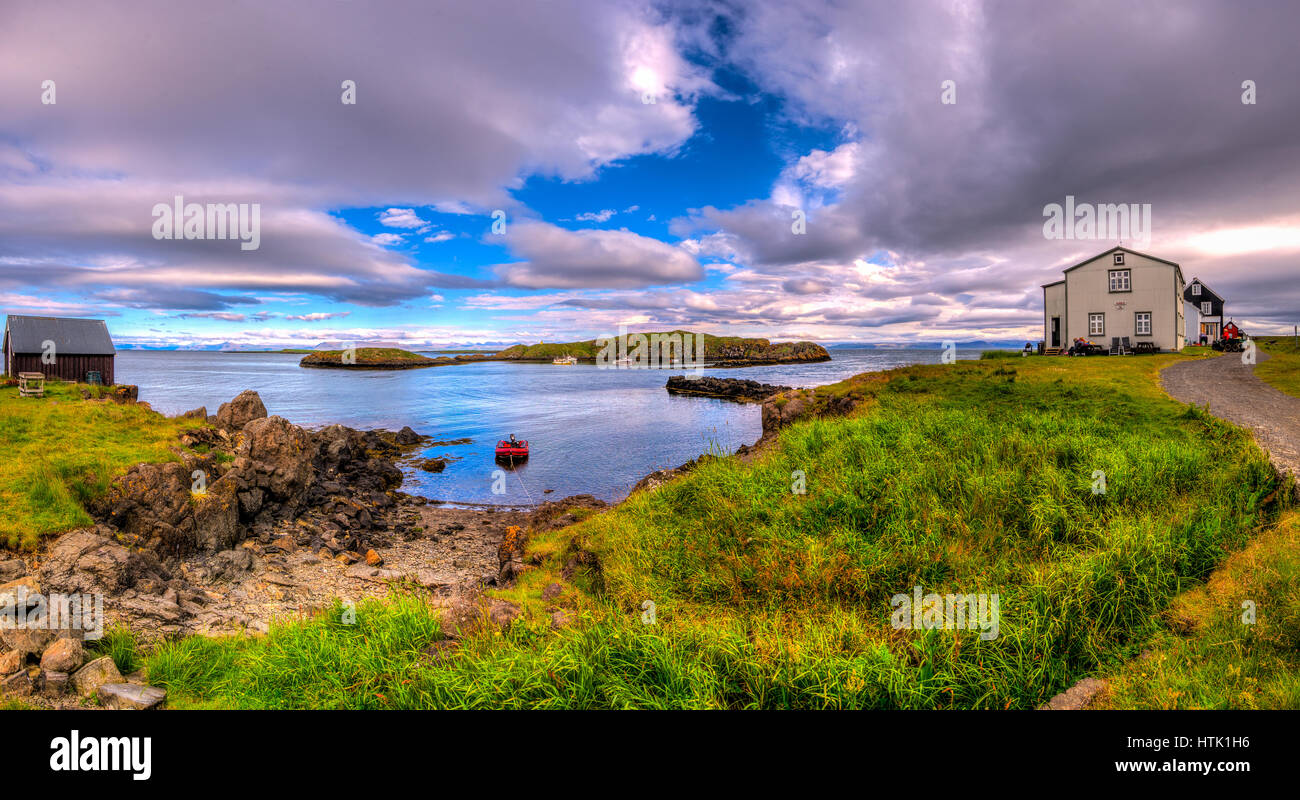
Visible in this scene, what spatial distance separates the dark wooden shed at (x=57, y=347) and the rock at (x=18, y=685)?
3856 cm

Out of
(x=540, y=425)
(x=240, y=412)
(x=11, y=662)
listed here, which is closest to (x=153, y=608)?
(x=11, y=662)

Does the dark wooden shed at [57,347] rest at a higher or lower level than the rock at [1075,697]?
higher

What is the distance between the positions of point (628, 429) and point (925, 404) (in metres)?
31.3

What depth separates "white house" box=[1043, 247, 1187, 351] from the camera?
35.0m

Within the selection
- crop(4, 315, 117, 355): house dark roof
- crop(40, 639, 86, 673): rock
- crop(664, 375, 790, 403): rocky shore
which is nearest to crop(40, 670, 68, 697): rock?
crop(40, 639, 86, 673): rock

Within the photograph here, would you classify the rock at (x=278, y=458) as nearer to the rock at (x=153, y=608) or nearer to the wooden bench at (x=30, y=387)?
the rock at (x=153, y=608)

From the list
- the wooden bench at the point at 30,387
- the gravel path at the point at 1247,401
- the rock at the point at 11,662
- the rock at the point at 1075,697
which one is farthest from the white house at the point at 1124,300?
the wooden bench at the point at 30,387

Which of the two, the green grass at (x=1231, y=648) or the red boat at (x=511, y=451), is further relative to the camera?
the red boat at (x=511, y=451)

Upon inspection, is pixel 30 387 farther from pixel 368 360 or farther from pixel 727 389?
pixel 368 360

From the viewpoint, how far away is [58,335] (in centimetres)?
3394

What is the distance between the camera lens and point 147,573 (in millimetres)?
10609

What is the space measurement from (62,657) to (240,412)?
20809mm

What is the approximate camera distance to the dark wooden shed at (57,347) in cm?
3259
